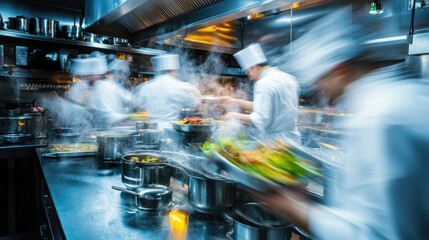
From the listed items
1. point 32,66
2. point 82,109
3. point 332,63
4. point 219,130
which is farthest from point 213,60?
point 332,63

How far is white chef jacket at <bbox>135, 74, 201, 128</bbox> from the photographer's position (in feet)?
14.8

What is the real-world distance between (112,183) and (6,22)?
12.5ft

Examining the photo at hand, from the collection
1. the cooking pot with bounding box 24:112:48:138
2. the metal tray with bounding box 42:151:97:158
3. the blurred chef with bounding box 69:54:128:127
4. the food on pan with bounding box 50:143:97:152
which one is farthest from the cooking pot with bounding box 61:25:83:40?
the metal tray with bounding box 42:151:97:158

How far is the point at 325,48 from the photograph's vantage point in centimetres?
114

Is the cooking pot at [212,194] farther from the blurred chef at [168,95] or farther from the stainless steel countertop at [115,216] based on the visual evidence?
the blurred chef at [168,95]

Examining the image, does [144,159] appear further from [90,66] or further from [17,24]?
[17,24]

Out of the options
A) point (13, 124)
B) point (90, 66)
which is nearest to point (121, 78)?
point (90, 66)

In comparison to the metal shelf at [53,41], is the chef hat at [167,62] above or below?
below

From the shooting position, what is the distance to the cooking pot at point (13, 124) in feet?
11.8

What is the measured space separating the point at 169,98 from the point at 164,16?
2.09 metres

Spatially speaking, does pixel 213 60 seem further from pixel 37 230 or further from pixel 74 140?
pixel 37 230

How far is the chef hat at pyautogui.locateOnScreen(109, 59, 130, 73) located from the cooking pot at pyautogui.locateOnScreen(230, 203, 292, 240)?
15.5ft

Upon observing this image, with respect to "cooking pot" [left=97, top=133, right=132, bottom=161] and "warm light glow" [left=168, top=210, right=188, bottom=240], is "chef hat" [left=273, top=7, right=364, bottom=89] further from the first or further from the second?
"cooking pot" [left=97, top=133, right=132, bottom=161]

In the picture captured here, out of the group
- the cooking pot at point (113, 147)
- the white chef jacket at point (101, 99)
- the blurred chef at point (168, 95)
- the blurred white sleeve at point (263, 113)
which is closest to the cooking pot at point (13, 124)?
the white chef jacket at point (101, 99)
